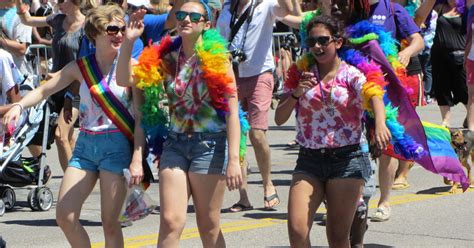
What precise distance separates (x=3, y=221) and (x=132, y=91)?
129 inches

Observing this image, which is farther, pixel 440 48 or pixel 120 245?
pixel 440 48

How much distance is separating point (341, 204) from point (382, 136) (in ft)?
1.53

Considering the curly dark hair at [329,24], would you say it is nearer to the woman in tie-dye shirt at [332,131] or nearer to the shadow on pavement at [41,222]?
the woman in tie-dye shirt at [332,131]

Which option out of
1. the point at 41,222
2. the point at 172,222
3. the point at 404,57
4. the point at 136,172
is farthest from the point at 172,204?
the point at 41,222

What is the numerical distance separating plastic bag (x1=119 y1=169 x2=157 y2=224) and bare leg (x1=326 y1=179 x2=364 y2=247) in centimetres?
118

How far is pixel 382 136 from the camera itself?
264 inches

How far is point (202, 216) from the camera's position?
671 cm

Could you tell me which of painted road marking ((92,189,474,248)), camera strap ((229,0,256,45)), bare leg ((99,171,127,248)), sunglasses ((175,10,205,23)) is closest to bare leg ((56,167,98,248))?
bare leg ((99,171,127,248))

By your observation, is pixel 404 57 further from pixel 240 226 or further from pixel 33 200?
pixel 33 200

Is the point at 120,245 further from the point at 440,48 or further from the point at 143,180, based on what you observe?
the point at 440,48

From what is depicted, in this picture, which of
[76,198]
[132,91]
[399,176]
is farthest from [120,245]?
[399,176]

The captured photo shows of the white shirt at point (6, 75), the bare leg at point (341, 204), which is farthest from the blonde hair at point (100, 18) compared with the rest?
the white shirt at point (6, 75)

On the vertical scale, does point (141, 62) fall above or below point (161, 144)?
above

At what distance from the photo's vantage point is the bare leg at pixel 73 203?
6875 mm
